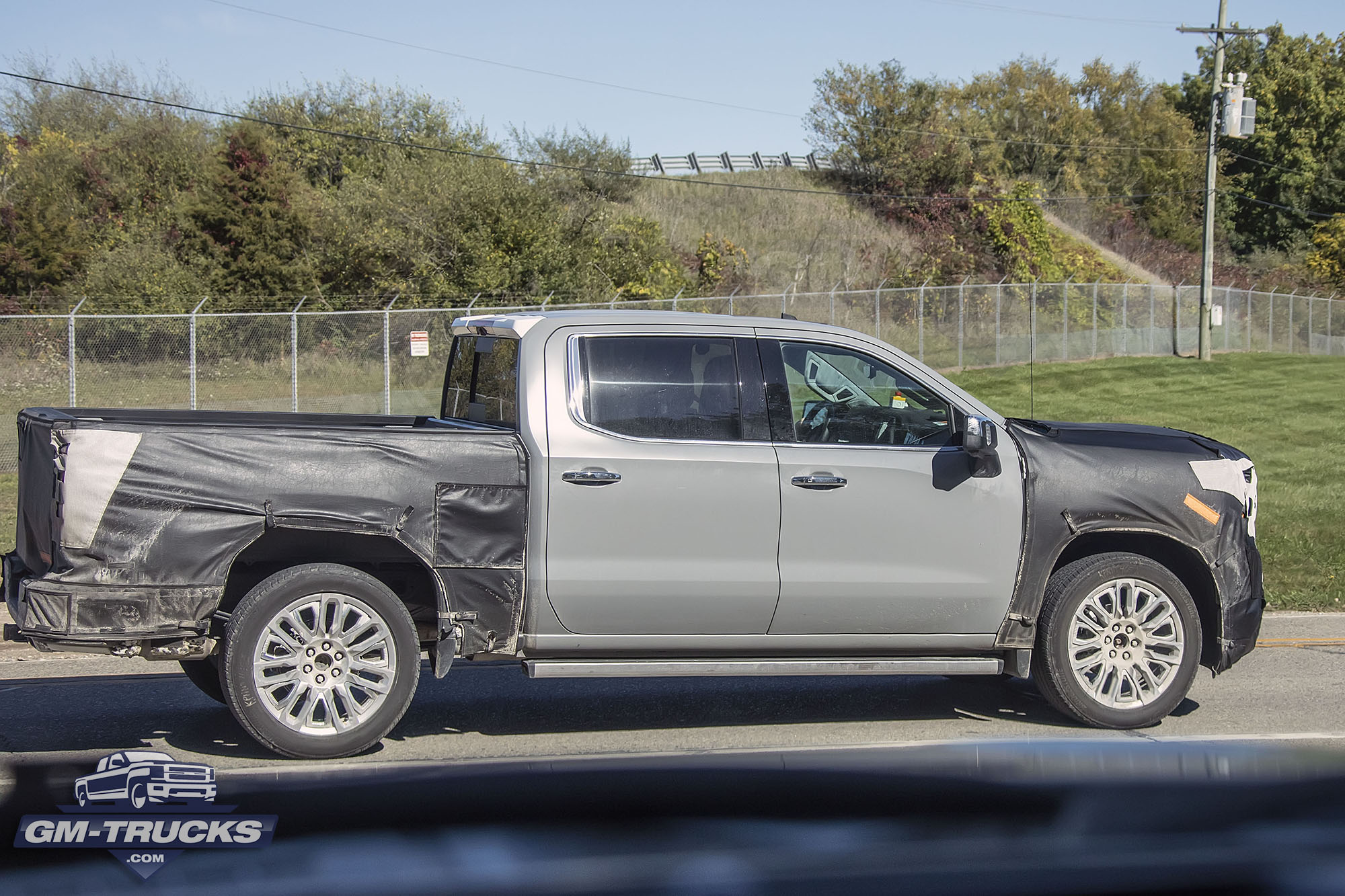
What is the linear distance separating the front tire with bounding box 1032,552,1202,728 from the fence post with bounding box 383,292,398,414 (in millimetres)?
16000

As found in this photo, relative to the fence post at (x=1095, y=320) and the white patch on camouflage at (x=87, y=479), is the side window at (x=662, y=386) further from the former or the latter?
the fence post at (x=1095, y=320)

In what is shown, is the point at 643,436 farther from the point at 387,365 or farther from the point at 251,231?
the point at 251,231

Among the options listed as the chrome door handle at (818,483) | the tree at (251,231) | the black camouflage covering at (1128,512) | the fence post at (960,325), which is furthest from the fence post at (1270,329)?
the chrome door handle at (818,483)

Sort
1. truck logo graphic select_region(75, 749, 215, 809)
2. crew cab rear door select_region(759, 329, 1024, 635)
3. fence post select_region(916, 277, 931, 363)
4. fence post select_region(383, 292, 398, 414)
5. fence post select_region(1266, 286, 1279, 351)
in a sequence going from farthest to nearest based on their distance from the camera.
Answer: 1. fence post select_region(1266, 286, 1279, 351)
2. fence post select_region(916, 277, 931, 363)
3. fence post select_region(383, 292, 398, 414)
4. crew cab rear door select_region(759, 329, 1024, 635)
5. truck logo graphic select_region(75, 749, 215, 809)

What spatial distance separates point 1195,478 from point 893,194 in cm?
4790

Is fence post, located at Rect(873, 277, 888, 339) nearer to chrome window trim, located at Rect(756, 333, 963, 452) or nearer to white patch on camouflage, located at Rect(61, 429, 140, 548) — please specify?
chrome window trim, located at Rect(756, 333, 963, 452)

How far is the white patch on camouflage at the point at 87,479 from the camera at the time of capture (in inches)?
Answer: 210

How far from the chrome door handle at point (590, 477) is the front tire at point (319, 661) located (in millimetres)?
950

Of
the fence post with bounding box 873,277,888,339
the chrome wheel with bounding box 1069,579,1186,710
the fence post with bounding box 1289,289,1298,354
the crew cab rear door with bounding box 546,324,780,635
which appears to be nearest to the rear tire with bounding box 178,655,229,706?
the crew cab rear door with bounding box 546,324,780,635

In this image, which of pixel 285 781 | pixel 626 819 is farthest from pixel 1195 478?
pixel 285 781

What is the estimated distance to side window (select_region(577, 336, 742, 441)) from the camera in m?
6.09

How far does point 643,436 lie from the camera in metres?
6.06

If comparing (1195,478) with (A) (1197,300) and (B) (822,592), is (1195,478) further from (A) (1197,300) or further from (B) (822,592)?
(A) (1197,300)

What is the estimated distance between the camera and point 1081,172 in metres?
67.8
